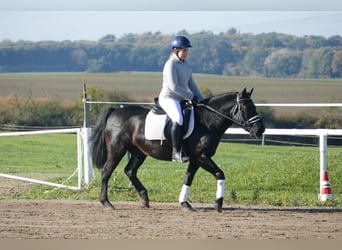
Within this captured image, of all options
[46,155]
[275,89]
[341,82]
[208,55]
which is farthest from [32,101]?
[341,82]

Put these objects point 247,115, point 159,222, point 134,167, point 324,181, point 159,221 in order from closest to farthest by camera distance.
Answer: point 159,222, point 159,221, point 247,115, point 134,167, point 324,181

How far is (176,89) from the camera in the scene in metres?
11.3

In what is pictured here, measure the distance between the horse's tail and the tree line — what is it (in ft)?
60.0

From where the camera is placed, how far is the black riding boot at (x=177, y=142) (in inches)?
446

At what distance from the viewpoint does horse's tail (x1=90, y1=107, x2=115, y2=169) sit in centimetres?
1236

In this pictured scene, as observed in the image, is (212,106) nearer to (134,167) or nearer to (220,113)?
(220,113)

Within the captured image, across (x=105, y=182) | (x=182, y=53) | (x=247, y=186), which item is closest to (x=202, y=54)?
(x=247, y=186)

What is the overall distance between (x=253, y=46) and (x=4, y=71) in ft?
38.6

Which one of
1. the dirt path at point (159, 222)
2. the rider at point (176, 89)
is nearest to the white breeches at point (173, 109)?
the rider at point (176, 89)

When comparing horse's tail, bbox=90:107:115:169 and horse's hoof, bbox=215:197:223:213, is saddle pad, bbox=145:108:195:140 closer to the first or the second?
horse's tail, bbox=90:107:115:169

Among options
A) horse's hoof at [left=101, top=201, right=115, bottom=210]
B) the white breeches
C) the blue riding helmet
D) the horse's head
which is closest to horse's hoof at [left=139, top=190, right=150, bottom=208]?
horse's hoof at [left=101, top=201, right=115, bottom=210]

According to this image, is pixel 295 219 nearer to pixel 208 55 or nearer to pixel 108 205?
pixel 108 205

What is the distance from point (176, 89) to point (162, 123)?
604mm

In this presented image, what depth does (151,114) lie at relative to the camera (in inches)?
464
